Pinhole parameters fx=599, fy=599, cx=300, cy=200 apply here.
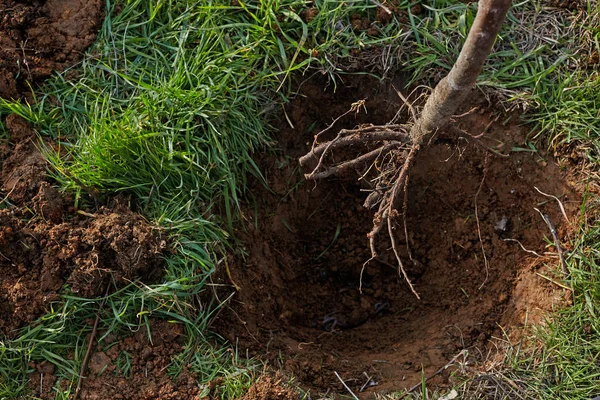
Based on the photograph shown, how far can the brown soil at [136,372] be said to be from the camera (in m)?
2.10

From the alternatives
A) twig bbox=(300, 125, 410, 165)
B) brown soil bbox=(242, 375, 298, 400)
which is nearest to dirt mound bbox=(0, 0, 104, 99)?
twig bbox=(300, 125, 410, 165)

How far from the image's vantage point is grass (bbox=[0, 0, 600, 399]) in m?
2.17

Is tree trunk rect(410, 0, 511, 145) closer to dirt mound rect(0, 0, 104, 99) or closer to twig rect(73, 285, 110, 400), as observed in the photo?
twig rect(73, 285, 110, 400)

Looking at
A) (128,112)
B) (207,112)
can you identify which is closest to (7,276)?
(128,112)

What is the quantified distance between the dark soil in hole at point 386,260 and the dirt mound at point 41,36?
3.05 feet

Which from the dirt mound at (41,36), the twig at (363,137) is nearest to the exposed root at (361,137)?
the twig at (363,137)

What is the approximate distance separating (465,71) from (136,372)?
1505mm

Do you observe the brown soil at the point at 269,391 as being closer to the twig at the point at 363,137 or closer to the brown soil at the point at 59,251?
the brown soil at the point at 59,251

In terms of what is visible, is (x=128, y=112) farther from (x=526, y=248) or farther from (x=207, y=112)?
(x=526, y=248)

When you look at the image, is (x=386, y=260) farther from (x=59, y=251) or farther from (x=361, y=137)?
(x=59, y=251)

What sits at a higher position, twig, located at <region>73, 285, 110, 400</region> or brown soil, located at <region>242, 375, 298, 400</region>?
twig, located at <region>73, 285, 110, 400</region>

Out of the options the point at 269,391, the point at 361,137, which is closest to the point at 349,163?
the point at 361,137

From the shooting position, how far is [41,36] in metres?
2.51

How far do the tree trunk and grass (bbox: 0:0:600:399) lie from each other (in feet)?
1.79
